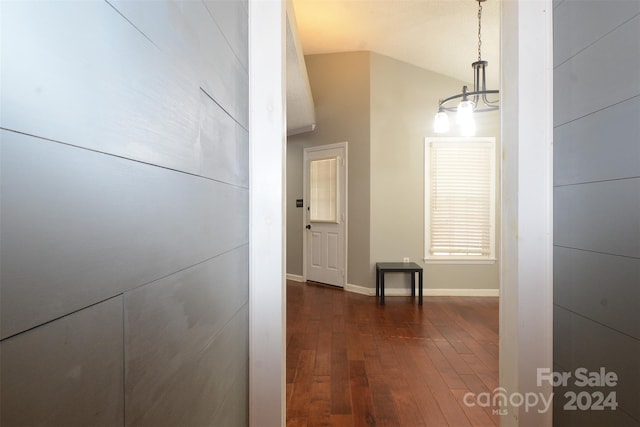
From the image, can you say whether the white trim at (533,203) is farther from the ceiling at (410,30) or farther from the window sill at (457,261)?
the window sill at (457,261)

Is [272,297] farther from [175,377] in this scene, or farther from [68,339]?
[68,339]

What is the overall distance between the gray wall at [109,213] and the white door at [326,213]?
449cm

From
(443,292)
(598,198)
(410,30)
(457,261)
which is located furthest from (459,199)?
(598,198)

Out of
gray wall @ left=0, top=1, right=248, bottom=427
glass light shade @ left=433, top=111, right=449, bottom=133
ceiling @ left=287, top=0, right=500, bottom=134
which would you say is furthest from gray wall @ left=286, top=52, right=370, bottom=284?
gray wall @ left=0, top=1, right=248, bottom=427

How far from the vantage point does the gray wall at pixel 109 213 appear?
370mm

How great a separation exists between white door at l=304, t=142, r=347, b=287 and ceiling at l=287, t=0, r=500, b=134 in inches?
57.9

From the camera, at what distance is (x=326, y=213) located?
18.6 feet

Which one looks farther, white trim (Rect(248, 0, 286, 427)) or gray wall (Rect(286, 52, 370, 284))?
gray wall (Rect(286, 52, 370, 284))

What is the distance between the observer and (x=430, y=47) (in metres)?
4.44

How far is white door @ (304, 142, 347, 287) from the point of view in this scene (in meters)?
5.44

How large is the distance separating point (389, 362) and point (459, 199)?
308cm

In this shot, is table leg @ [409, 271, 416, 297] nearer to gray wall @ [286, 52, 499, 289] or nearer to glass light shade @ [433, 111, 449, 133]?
gray wall @ [286, 52, 499, 289]

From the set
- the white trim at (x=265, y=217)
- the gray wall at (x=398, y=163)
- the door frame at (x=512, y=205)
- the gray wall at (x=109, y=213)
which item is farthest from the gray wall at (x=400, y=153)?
the gray wall at (x=109, y=213)

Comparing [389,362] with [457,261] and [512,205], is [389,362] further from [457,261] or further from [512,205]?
[457,261]
